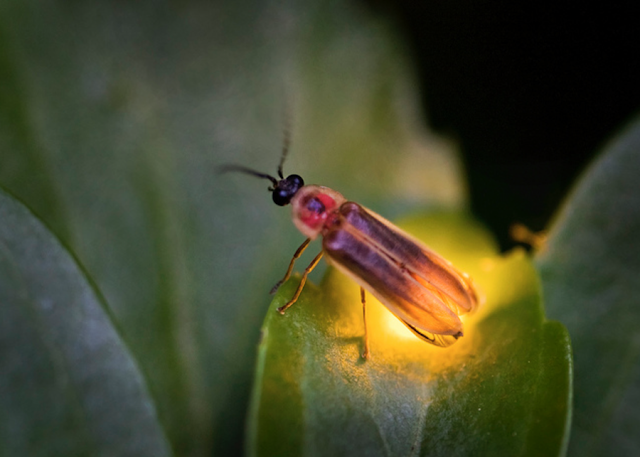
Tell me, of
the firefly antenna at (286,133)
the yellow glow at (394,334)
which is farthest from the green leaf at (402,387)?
the firefly antenna at (286,133)

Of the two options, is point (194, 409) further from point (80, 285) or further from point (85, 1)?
point (85, 1)

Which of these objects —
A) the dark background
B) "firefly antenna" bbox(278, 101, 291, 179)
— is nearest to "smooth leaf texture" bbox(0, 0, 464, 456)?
"firefly antenna" bbox(278, 101, 291, 179)

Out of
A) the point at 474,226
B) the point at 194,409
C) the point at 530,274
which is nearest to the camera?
the point at 530,274

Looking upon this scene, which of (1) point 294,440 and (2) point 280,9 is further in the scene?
(2) point 280,9

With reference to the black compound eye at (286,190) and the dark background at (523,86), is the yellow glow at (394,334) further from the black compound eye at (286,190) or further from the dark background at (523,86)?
the dark background at (523,86)

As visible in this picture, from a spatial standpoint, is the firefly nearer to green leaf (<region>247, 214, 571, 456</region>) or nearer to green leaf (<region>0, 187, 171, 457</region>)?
green leaf (<region>247, 214, 571, 456</region>)

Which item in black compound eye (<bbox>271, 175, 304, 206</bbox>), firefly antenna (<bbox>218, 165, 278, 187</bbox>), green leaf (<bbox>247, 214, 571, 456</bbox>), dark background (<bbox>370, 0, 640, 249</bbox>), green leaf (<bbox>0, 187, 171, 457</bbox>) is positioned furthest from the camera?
dark background (<bbox>370, 0, 640, 249</bbox>)

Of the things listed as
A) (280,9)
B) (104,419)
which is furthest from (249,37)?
(104,419)
